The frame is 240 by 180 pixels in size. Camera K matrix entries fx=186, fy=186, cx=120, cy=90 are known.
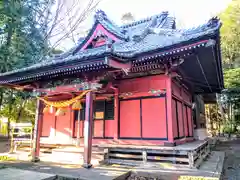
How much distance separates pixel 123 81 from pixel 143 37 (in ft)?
6.87

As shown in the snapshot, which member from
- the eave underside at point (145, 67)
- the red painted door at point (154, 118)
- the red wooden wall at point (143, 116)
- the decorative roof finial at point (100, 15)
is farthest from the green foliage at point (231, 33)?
the red painted door at point (154, 118)

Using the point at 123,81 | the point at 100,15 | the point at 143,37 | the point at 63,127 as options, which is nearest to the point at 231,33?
the point at 143,37

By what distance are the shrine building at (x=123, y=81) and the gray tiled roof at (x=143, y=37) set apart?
2 centimetres

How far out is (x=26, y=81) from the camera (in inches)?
260

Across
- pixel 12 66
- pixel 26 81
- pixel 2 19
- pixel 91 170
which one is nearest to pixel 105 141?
pixel 91 170

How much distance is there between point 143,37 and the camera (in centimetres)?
746

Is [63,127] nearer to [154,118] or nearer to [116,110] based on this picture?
[116,110]

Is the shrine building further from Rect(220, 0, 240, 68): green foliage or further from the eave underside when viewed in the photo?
Rect(220, 0, 240, 68): green foliage

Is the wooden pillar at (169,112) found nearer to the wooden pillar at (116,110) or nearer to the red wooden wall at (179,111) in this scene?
the red wooden wall at (179,111)

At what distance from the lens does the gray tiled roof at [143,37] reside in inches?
181

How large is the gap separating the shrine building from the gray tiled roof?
0.08ft

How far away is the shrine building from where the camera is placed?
4879 mm

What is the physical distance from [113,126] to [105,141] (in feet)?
2.19

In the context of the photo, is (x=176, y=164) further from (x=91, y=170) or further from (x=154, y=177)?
(x=91, y=170)
